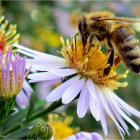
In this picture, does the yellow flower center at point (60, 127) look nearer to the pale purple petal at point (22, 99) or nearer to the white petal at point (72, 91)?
the pale purple petal at point (22, 99)

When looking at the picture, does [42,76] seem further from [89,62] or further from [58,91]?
[89,62]

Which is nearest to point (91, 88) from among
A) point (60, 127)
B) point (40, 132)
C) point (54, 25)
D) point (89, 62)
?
point (89, 62)

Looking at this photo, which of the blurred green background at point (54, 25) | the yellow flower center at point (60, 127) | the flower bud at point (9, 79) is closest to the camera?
the flower bud at point (9, 79)

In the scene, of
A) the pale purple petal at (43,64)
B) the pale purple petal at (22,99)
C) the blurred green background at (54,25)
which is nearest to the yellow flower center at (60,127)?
the blurred green background at (54,25)

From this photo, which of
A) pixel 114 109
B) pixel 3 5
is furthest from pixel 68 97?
pixel 3 5

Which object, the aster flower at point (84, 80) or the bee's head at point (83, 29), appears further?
the bee's head at point (83, 29)

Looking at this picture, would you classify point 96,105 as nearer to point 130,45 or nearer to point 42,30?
point 130,45
